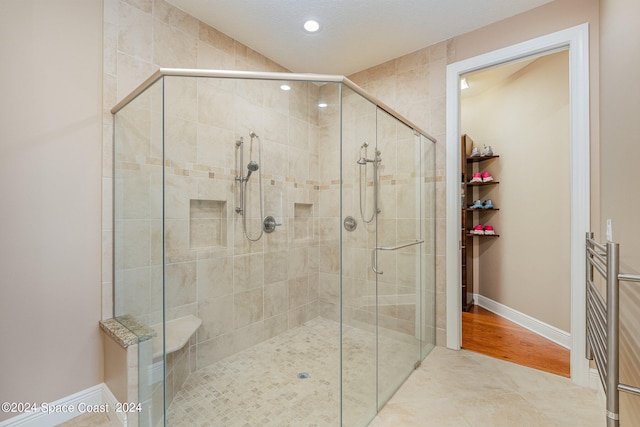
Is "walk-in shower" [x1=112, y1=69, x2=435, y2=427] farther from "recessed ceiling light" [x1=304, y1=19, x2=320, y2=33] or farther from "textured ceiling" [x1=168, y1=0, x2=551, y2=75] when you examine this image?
"recessed ceiling light" [x1=304, y1=19, x2=320, y2=33]

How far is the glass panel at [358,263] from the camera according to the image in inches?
59.1

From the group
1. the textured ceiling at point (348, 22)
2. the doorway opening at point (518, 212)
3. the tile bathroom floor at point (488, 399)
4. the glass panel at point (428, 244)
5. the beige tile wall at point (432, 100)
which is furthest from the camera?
the doorway opening at point (518, 212)

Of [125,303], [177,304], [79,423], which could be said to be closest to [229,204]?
[177,304]

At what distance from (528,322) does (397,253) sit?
2062mm

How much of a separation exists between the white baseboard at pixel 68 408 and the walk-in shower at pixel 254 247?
406 mm

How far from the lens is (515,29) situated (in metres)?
2.18

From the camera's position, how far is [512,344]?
8.43 ft

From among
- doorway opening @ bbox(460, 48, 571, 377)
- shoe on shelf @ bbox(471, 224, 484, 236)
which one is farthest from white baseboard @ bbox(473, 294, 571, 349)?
shoe on shelf @ bbox(471, 224, 484, 236)

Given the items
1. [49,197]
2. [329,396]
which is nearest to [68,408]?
[49,197]

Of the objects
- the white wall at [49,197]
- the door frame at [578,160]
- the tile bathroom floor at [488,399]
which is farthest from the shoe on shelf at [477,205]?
the white wall at [49,197]

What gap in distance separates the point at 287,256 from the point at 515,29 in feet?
7.85

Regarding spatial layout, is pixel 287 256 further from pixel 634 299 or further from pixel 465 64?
pixel 465 64

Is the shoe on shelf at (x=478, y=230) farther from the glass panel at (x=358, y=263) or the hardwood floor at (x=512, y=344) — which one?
the glass panel at (x=358, y=263)

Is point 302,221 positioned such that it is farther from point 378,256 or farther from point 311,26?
point 311,26
